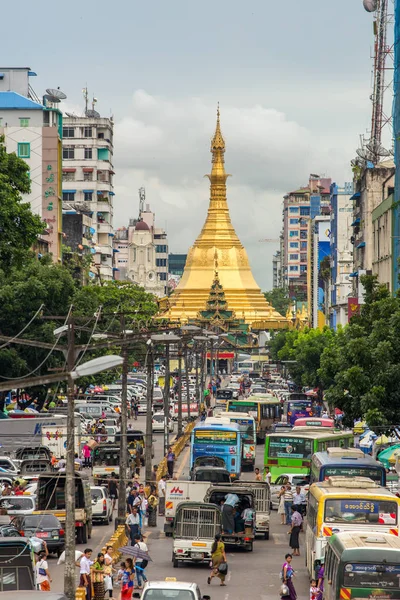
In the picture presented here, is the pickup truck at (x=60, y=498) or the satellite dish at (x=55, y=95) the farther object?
the satellite dish at (x=55, y=95)

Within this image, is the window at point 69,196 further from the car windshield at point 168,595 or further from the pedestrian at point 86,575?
the car windshield at point 168,595

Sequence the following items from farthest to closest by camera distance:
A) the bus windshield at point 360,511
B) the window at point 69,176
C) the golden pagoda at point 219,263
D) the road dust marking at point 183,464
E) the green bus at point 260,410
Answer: the golden pagoda at point 219,263
the window at point 69,176
the green bus at point 260,410
the road dust marking at point 183,464
the bus windshield at point 360,511

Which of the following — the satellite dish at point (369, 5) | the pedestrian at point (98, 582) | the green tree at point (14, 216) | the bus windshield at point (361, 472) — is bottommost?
the pedestrian at point (98, 582)

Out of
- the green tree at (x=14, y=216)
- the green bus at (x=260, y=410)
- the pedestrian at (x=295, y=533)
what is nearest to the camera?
the pedestrian at (x=295, y=533)

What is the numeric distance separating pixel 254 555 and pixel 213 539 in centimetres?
288

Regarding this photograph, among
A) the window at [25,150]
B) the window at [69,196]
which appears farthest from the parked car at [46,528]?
the window at [69,196]

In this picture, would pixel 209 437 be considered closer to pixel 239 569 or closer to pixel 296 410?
pixel 239 569

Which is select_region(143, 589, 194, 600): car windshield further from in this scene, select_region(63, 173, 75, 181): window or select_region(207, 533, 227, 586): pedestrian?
select_region(63, 173, 75, 181): window

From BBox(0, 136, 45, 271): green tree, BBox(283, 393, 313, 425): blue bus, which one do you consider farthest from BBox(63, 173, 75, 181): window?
BBox(0, 136, 45, 271): green tree

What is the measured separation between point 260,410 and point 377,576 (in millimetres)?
50156

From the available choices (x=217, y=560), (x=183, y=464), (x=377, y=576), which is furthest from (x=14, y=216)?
(x=377, y=576)

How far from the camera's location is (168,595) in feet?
77.6

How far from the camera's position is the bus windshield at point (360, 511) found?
93.8ft

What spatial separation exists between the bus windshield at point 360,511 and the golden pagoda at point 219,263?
149153 millimetres
